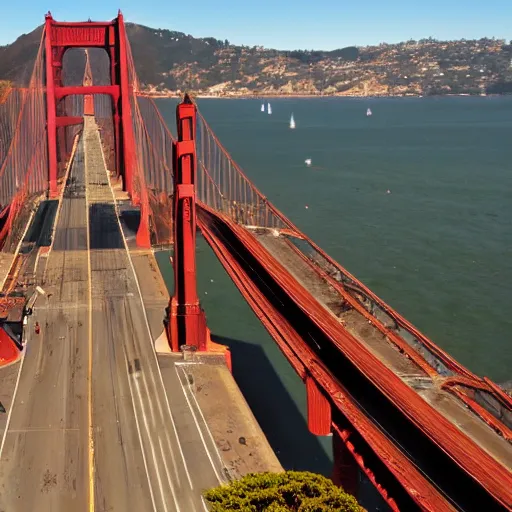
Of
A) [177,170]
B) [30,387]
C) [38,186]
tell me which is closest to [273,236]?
[177,170]

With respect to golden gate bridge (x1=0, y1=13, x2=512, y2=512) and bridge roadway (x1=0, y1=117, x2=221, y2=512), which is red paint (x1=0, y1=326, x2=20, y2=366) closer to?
golden gate bridge (x1=0, y1=13, x2=512, y2=512)

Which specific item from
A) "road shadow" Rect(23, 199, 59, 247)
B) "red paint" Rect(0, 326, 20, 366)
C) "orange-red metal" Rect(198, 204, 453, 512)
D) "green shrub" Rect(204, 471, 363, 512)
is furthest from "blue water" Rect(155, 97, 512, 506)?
"green shrub" Rect(204, 471, 363, 512)

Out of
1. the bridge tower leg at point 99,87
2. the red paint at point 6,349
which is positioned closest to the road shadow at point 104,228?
the bridge tower leg at point 99,87

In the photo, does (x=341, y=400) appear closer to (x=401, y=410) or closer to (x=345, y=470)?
(x=401, y=410)

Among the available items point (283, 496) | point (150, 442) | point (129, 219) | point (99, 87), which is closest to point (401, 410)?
point (283, 496)

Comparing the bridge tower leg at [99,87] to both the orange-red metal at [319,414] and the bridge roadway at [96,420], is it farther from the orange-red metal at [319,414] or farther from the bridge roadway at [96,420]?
the orange-red metal at [319,414]

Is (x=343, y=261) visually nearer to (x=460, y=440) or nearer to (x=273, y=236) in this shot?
(x=273, y=236)

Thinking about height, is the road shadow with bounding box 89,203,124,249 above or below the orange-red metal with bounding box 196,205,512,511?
above
